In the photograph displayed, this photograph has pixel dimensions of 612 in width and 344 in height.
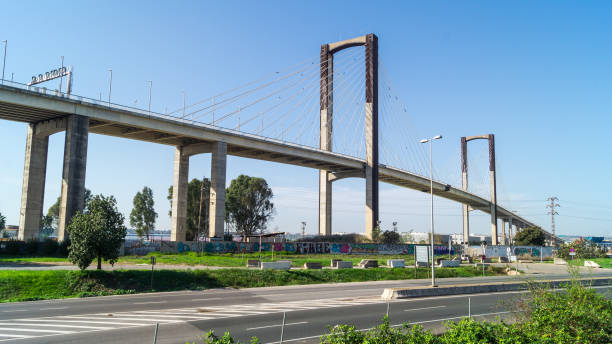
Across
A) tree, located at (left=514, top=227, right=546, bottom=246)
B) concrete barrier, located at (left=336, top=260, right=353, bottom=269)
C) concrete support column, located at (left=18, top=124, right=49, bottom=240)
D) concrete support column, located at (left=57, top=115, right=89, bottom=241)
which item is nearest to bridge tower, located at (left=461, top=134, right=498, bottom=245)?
tree, located at (left=514, top=227, right=546, bottom=246)

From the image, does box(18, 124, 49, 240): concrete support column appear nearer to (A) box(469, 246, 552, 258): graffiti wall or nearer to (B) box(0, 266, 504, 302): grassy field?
(B) box(0, 266, 504, 302): grassy field

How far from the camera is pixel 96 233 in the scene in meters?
30.2

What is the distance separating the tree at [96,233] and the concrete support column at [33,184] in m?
26.9

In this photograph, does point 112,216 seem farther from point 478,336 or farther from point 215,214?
point 215,214

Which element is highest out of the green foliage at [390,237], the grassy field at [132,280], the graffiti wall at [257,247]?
the green foliage at [390,237]

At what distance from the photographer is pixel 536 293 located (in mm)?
14477

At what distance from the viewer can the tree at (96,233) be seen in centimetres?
2978

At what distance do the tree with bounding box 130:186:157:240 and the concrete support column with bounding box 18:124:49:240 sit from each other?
46.3m

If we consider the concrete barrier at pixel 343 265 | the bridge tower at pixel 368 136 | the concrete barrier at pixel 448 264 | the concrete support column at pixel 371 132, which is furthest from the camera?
the bridge tower at pixel 368 136

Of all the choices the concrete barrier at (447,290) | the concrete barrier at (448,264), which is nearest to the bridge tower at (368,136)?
the concrete barrier at (448,264)

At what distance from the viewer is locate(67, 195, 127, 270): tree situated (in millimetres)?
29783

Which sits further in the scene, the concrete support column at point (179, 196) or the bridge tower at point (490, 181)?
the bridge tower at point (490, 181)

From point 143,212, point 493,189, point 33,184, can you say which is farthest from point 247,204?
point 493,189

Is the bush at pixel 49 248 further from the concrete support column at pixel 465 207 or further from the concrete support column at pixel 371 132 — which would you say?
the concrete support column at pixel 465 207
